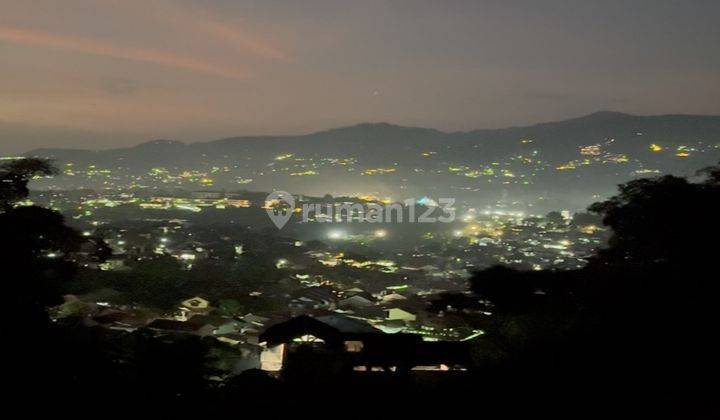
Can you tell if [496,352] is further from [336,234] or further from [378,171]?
[378,171]

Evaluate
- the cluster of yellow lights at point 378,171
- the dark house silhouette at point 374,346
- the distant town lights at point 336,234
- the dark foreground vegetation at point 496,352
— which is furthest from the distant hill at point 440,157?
the dark house silhouette at point 374,346

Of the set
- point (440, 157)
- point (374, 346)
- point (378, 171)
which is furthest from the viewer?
point (440, 157)

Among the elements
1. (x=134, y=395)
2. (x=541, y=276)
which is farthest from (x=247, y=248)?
(x=134, y=395)

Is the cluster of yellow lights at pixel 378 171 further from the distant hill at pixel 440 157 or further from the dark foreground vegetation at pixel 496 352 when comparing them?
the dark foreground vegetation at pixel 496 352

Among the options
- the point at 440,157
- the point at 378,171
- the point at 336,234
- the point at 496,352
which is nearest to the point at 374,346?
the point at 496,352

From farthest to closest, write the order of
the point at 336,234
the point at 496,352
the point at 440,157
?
1. the point at 440,157
2. the point at 336,234
3. the point at 496,352

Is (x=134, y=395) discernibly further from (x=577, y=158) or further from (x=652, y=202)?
(x=577, y=158)

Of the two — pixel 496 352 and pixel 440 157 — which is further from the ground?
pixel 440 157

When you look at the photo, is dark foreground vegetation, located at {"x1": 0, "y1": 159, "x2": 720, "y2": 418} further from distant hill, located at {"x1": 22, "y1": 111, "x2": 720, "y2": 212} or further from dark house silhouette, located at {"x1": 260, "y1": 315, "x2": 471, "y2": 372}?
distant hill, located at {"x1": 22, "y1": 111, "x2": 720, "y2": 212}
